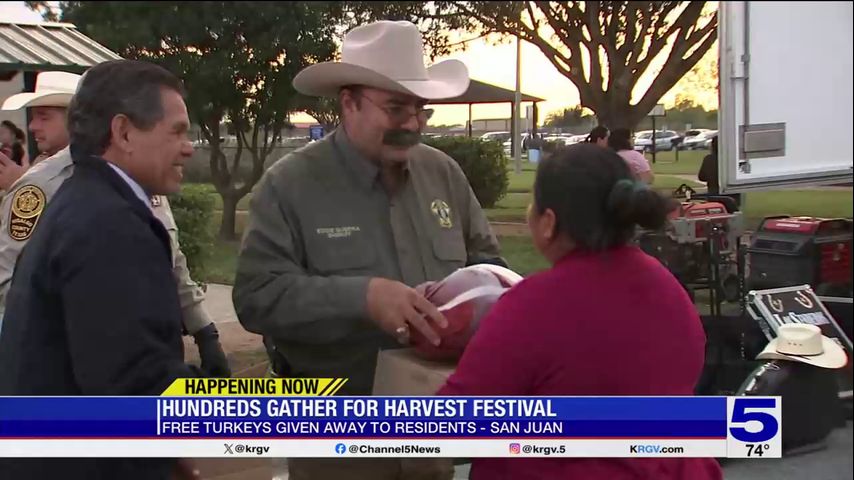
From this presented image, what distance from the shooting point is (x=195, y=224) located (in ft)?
8.27

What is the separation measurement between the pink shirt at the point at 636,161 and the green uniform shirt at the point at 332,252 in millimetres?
537

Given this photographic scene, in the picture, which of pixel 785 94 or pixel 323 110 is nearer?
pixel 785 94

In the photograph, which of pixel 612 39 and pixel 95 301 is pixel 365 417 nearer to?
pixel 95 301

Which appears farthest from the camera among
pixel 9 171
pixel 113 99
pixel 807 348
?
pixel 9 171

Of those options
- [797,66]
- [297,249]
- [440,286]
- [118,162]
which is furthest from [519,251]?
[118,162]

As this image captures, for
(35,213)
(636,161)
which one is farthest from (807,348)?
(35,213)

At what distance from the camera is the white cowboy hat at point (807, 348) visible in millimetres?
1591

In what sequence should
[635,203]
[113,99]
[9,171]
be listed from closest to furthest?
1. [635,203]
2. [113,99]
3. [9,171]

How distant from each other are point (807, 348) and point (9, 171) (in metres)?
2.42

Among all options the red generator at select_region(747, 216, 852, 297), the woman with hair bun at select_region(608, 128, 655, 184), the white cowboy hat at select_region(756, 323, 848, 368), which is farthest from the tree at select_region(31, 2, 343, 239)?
the white cowboy hat at select_region(756, 323, 848, 368)

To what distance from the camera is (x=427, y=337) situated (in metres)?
1.53

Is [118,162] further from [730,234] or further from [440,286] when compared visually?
[730,234]

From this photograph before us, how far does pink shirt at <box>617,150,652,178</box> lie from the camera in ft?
4.37

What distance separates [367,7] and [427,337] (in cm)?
62
